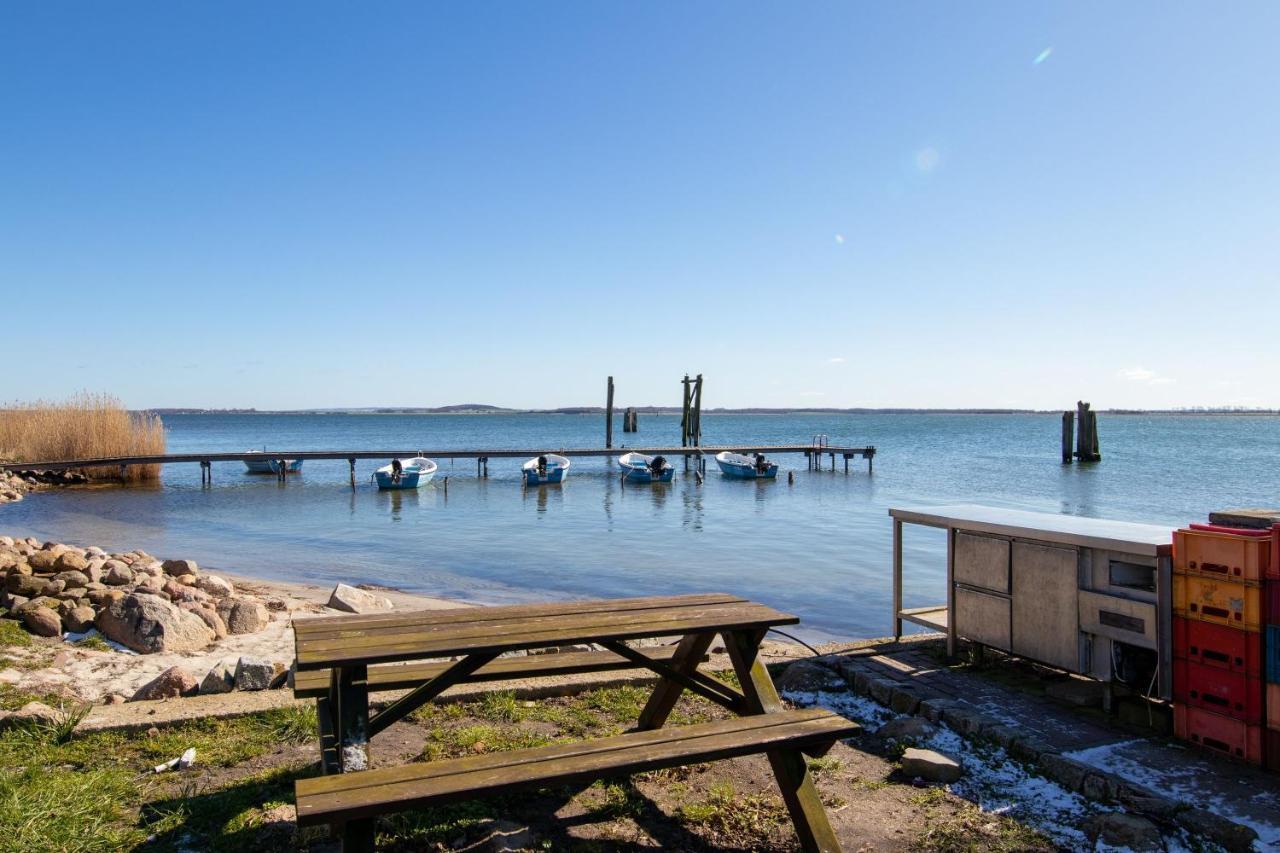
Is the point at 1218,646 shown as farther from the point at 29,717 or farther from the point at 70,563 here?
the point at 70,563

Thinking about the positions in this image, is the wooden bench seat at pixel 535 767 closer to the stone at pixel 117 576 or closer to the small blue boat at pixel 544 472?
the stone at pixel 117 576

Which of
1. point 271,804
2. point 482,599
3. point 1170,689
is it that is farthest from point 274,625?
point 1170,689

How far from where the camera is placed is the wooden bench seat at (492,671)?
11.9ft

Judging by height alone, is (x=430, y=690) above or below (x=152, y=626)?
above

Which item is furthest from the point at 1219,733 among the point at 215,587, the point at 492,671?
the point at 215,587

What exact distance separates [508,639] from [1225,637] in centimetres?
308

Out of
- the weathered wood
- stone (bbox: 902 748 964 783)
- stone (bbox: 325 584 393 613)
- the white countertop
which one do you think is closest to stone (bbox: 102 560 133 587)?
stone (bbox: 325 584 393 613)

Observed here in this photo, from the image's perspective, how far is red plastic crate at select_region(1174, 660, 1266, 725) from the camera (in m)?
3.46

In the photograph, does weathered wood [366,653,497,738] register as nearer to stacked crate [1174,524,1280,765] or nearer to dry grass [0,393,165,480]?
stacked crate [1174,524,1280,765]

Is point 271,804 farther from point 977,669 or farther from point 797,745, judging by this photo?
point 977,669

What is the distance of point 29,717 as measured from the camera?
12.8ft

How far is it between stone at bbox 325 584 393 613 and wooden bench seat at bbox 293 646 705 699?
5.13m

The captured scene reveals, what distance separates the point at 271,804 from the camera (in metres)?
3.21

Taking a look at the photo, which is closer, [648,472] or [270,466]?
[648,472]
